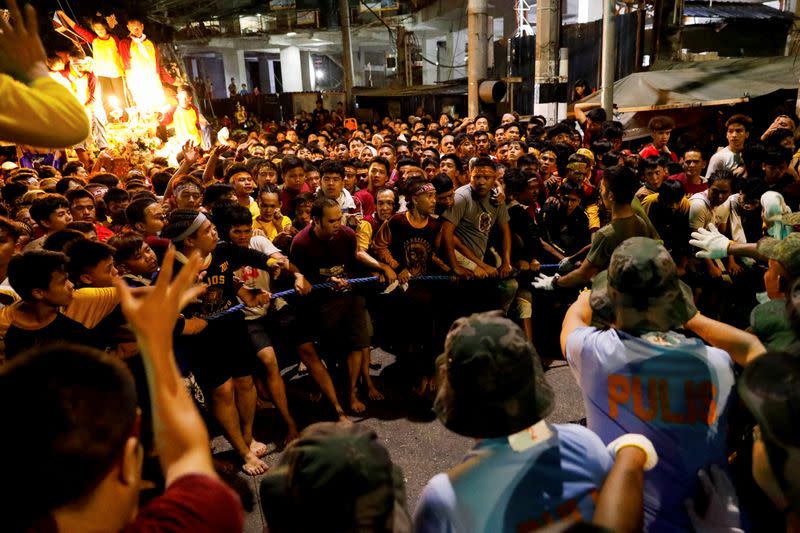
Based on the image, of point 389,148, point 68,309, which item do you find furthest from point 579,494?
point 389,148

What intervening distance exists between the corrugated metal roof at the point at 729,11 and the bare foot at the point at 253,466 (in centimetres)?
1696

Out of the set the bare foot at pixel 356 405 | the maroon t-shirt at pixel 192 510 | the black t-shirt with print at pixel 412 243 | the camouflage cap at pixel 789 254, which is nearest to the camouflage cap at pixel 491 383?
the maroon t-shirt at pixel 192 510

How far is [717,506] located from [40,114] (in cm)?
296

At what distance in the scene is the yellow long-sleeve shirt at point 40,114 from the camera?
203cm

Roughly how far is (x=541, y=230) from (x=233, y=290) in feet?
11.6

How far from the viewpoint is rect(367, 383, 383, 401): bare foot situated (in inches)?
195

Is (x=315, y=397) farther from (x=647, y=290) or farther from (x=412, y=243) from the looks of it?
(x=647, y=290)

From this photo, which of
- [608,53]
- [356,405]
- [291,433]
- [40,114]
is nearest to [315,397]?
[356,405]

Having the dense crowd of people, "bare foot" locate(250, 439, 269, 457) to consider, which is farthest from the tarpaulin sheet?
"bare foot" locate(250, 439, 269, 457)

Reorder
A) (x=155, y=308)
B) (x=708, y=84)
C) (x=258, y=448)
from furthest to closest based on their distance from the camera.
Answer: (x=708, y=84)
(x=258, y=448)
(x=155, y=308)

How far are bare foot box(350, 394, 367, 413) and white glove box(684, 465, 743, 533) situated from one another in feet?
10.5

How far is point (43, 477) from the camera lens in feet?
3.59

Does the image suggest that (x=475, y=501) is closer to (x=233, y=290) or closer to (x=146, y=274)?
(x=233, y=290)

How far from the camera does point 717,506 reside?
185 cm
